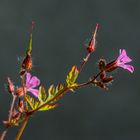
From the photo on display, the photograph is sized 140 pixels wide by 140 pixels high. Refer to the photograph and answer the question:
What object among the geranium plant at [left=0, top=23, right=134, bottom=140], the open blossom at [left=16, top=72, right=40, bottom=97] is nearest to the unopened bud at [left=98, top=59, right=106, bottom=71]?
the geranium plant at [left=0, top=23, right=134, bottom=140]

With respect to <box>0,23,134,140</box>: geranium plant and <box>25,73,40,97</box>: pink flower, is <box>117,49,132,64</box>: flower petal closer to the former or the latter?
<box>0,23,134,140</box>: geranium plant

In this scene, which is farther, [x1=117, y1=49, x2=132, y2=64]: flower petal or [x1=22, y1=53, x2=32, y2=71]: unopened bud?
[x1=117, y1=49, x2=132, y2=64]: flower petal

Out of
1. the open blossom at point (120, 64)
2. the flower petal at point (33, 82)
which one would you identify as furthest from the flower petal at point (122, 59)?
the flower petal at point (33, 82)

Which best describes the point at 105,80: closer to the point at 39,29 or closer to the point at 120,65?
the point at 120,65

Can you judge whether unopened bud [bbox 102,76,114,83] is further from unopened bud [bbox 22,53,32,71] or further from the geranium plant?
unopened bud [bbox 22,53,32,71]

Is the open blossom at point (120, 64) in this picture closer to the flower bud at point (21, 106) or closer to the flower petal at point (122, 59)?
the flower petal at point (122, 59)

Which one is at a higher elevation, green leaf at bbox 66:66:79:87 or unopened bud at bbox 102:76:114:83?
green leaf at bbox 66:66:79:87

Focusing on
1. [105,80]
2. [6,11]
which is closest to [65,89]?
[105,80]

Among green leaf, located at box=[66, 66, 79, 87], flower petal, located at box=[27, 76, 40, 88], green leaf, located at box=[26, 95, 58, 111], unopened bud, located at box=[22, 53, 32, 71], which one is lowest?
green leaf, located at box=[26, 95, 58, 111]

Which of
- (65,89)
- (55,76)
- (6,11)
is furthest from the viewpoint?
(6,11)
